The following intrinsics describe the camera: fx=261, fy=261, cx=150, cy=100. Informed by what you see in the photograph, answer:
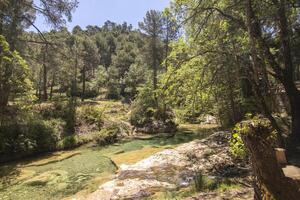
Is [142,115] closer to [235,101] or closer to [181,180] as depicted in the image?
[235,101]

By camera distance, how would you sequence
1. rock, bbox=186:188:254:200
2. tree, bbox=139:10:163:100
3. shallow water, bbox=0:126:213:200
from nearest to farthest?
rock, bbox=186:188:254:200 < shallow water, bbox=0:126:213:200 < tree, bbox=139:10:163:100

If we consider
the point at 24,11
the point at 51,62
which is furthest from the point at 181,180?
the point at 24,11

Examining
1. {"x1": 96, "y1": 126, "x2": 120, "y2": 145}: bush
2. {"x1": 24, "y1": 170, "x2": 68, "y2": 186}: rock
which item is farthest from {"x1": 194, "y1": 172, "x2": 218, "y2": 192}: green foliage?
{"x1": 96, "y1": 126, "x2": 120, "y2": 145}: bush

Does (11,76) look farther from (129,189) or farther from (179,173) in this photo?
(179,173)

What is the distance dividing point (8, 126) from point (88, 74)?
107 feet

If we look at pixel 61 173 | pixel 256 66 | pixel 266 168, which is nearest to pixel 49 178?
pixel 61 173

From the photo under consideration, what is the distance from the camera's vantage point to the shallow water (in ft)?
26.1

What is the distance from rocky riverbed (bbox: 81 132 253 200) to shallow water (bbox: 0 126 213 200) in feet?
3.24

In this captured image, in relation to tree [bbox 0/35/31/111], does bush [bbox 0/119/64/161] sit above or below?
below

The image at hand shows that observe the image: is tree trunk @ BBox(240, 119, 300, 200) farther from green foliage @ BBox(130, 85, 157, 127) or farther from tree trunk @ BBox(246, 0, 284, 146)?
green foliage @ BBox(130, 85, 157, 127)

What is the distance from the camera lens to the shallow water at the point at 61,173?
314 inches

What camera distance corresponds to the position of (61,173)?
9.84 metres

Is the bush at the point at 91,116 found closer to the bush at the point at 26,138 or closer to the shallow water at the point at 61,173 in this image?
the bush at the point at 26,138

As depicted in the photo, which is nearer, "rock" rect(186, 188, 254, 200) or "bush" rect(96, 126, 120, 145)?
"rock" rect(186, 188, 254, 200)
